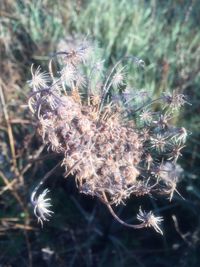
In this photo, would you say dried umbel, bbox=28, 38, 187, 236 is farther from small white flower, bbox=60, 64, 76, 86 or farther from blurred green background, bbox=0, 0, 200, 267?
blurred green background, bbox=0, 0, 200, 267

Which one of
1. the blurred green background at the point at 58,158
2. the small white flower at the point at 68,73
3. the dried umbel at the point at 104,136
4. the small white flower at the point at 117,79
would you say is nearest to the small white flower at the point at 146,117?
the dried umbel at the point at 104,136

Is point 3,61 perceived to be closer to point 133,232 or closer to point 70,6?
point 70,6

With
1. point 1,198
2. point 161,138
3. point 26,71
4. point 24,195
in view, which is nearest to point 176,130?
point 161,138

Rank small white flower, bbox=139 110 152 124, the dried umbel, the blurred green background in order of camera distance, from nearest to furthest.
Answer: the dried umbel
small white flower, bbox=139 110 152 124
the blurred green background

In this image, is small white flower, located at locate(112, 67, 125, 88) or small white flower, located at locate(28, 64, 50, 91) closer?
small white flower, located at locate(28, 64, 50, 91)

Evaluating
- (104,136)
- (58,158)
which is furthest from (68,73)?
(58,158)

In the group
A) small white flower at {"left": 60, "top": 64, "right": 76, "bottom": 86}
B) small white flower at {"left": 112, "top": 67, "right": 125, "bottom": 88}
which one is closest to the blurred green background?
small white flower at {"left": 112, "top": 67, "right": 125, "bottom": 88}
